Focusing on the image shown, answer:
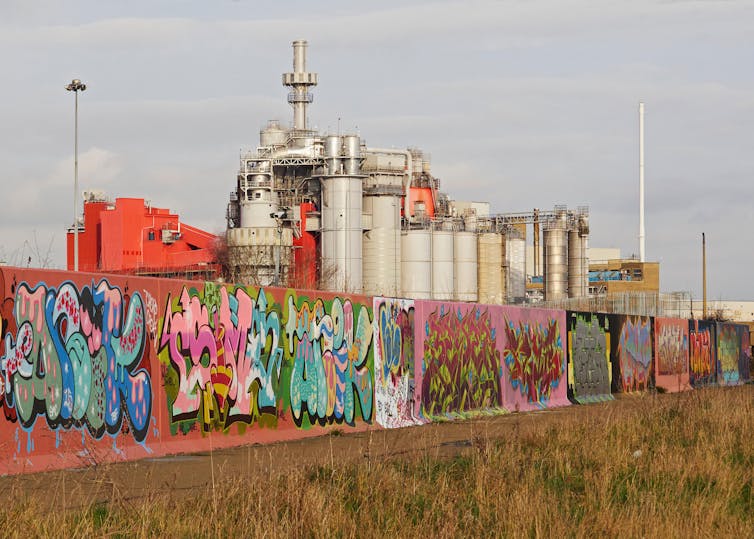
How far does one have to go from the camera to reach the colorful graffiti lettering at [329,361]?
2047cm

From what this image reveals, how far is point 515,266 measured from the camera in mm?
104438

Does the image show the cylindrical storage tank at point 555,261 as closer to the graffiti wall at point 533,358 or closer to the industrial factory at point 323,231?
the industrial factory at point 323,231

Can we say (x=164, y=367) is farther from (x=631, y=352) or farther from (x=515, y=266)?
(x=515, y=266)

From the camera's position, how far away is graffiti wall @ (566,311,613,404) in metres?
33.9

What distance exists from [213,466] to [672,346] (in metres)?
32.2

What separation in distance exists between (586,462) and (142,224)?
75637 millimetres

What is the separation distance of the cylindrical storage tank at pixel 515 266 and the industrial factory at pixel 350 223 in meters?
3.03

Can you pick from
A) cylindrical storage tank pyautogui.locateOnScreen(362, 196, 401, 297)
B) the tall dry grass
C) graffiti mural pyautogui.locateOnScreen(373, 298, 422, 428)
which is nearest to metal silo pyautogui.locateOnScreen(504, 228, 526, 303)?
cylindrical storage tank pyautogui.locateOnScreen(362, 196, 401, 297)

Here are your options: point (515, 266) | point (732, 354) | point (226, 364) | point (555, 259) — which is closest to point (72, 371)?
point (226, 364)

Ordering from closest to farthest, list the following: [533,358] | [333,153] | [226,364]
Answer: [226,364]
[533,358]
[333,153]

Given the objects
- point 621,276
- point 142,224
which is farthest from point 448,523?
point 621,276

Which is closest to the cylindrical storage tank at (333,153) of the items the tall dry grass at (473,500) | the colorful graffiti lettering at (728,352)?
the colorful graffiti lettering at (728,352)

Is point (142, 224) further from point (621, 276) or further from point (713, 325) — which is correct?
point (621, 276)

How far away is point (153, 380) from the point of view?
16.7m
